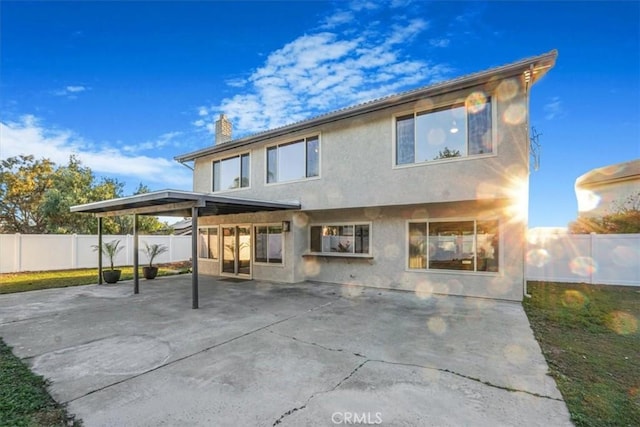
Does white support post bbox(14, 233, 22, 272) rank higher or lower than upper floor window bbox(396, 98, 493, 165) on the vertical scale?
lower

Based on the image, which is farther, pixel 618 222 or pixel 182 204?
pixel 618 222

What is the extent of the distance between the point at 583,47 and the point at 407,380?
41.6 ft

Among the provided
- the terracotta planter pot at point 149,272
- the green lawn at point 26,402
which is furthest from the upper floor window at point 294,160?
the green lawn at point 26,402

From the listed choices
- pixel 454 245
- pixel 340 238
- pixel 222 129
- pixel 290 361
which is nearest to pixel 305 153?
pixel 340 238

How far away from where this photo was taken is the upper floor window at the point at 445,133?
26.3ft

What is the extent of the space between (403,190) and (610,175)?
16.5m

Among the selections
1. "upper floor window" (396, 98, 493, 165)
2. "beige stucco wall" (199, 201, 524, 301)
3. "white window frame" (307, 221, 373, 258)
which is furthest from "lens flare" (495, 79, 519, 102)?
"white window frame" (307, 221, 373, 258)

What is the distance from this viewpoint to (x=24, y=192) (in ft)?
63.5

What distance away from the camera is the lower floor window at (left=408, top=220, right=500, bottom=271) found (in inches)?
339

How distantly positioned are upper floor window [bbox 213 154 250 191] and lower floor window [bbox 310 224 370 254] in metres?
3.73

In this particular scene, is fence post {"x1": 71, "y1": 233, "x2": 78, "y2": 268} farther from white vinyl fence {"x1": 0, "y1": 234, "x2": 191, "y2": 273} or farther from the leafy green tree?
the leafy green tree

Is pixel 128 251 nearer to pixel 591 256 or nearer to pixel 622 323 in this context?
pixel 622 323

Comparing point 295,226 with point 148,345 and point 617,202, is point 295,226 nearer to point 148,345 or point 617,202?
point 148,345

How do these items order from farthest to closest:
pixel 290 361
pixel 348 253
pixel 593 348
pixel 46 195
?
pixel 46 195
pixel 348 253
pixel 593 348
pixel 290 361
